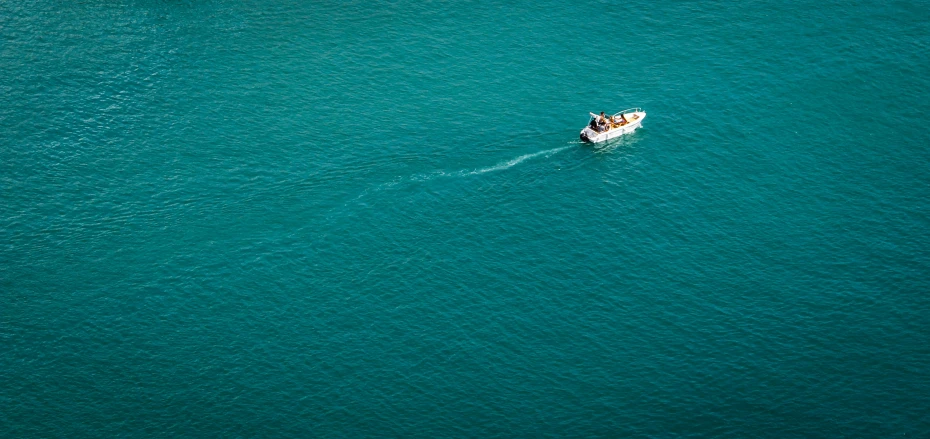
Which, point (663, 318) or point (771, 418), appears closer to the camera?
point (771, 418)

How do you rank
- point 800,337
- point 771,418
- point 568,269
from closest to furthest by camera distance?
point 771,418 → point 800,337 → point 568,269

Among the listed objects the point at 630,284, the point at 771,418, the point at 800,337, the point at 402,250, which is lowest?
the point at 771,418

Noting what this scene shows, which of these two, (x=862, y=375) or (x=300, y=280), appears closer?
(x=862, y=375)

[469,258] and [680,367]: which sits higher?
[469,258]

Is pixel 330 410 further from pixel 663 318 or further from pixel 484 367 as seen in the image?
pixel 663 318

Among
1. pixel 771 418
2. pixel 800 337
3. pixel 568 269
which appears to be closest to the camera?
pixel 771 418

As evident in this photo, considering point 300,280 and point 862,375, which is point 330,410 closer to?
point 300,280

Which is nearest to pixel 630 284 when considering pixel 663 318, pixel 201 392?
pixel 663 318

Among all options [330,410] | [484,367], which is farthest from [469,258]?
[330,410]

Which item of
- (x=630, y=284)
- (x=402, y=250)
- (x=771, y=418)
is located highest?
(x=402, y=250)

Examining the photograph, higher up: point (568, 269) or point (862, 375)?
point (568, 269)
